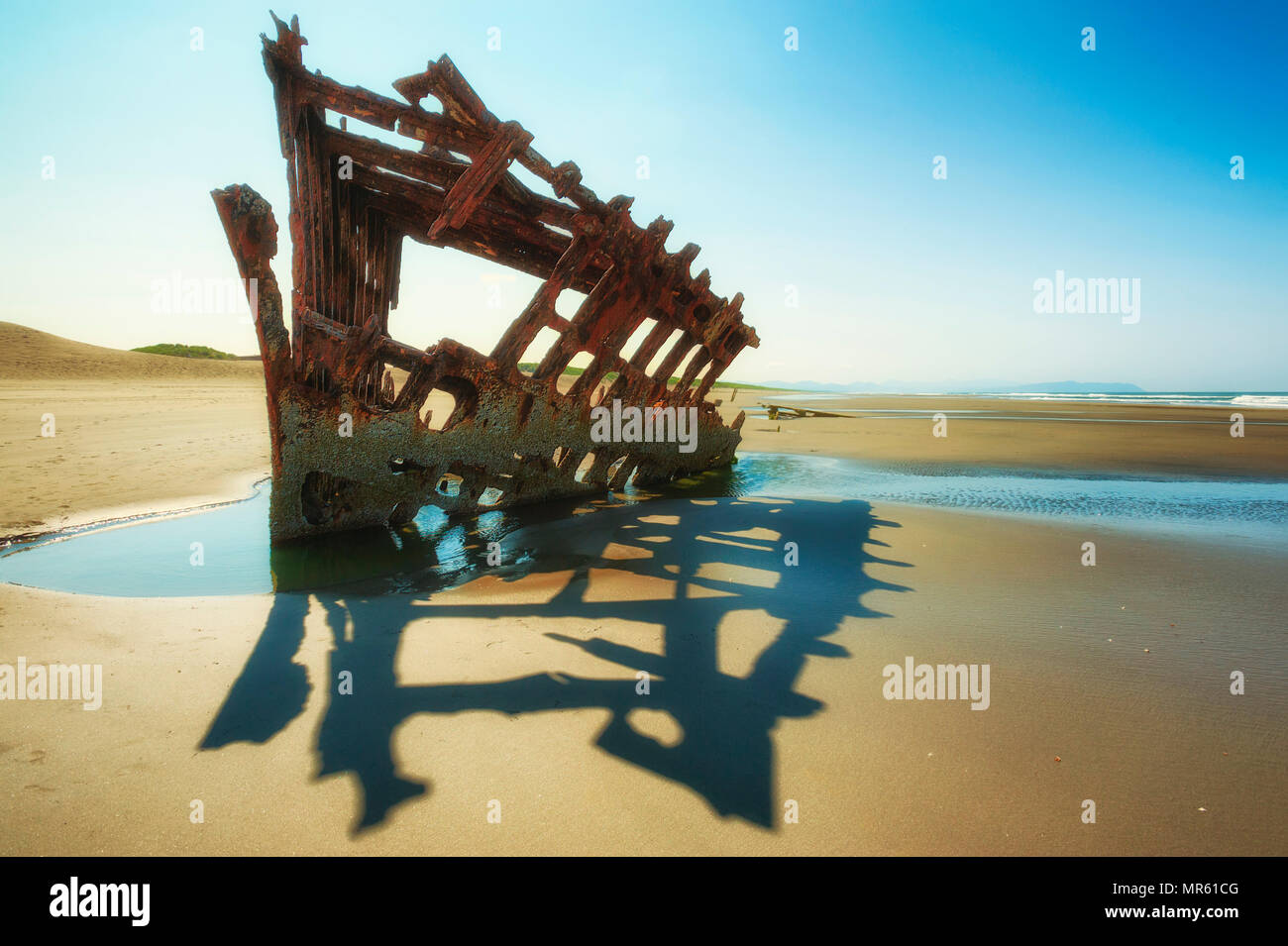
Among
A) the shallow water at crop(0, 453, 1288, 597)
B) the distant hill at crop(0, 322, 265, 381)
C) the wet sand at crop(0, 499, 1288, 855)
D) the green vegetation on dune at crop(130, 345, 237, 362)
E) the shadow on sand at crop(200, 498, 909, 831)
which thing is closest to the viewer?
the wet sand at crop(0, 499, 1288, 855)

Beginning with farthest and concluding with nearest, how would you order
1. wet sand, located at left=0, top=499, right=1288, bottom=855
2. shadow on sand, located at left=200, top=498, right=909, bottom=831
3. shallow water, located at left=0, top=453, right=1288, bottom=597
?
shallow water, located at left=0, top=453, right=1288, bottom=597, shadow on sand, located at left=200, top=498, right=909, bottom=831, wet sand, located at left=0, top=499, right=1288, bottom=855

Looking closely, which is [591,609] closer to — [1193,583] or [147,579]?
[147,579]

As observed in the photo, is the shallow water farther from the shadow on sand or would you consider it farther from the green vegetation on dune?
the green vegetation on dune

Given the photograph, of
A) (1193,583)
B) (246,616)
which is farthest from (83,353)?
(1193,583)

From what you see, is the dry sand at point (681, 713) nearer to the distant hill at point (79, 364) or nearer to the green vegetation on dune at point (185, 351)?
the distant hill at point (79, 364)

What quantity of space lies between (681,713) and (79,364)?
40747 mm

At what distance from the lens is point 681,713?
2611mm

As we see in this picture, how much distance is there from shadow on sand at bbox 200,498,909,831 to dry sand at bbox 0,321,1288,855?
0.06 ft

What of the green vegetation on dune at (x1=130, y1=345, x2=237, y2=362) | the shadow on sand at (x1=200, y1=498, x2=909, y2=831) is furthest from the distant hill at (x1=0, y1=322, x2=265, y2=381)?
the shadow on sand at (x1=200, y1=498, x2=909, y2=831)

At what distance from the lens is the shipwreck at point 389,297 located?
5.18 meters

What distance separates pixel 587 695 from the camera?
2730 mm

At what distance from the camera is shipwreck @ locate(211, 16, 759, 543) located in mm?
5180

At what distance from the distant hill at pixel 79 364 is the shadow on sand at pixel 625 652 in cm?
3301
